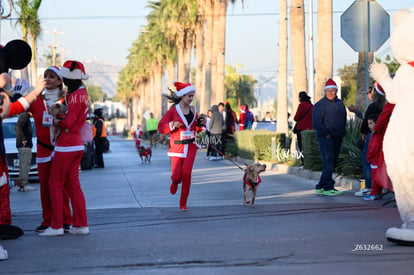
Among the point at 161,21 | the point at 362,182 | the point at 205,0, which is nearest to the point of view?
the point at 362,182

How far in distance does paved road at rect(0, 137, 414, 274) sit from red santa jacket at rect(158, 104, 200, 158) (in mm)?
864

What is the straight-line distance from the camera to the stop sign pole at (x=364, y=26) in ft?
48.6

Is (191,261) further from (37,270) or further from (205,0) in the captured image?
(205,0)

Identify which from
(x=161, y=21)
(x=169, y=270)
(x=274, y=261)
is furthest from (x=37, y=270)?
(x=161, y=21)

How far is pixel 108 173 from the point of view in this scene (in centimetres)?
2245

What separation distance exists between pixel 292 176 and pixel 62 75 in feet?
34.4

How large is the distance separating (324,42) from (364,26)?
7.15m

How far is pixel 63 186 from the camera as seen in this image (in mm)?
9391

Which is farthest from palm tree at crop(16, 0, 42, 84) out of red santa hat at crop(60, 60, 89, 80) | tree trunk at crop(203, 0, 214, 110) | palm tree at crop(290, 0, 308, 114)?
red santa hat at crop(60, 60, 89, 80)

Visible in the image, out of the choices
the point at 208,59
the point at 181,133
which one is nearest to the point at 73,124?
the point at 181,133

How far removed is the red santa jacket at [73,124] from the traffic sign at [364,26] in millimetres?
6931

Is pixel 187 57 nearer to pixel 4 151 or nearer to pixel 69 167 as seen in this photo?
pixel 69 167

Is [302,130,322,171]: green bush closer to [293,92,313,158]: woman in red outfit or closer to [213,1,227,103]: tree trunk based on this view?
[293,92,313,158]: woman in red outfit

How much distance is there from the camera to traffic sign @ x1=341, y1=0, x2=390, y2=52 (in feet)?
48.6
